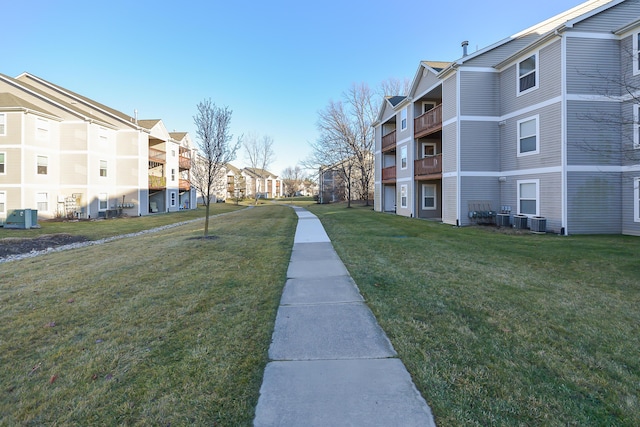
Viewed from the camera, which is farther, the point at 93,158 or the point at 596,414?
the point at 93,158

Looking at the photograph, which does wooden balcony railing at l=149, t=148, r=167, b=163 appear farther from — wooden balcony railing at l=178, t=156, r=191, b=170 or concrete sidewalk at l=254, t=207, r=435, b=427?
concrete sidewalk at l=254, t=207, r=435, b=427

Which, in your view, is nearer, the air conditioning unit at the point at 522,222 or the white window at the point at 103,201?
the air conditioning unit at the point at 522,222

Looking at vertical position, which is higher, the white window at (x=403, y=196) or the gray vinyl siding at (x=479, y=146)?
the gray vinyl siding at (x=479, y=146)

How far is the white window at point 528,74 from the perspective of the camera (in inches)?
540

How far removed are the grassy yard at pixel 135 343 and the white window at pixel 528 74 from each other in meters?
14.2

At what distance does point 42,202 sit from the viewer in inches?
845

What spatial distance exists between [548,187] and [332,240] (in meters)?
9.54

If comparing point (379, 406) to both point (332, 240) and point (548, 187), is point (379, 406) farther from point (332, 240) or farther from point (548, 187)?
point (548, 187)

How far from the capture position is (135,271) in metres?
6.63

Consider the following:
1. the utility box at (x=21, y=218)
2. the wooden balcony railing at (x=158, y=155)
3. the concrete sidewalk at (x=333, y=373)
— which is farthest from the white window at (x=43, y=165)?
the concrete sidewalk at (x=333, y=373)

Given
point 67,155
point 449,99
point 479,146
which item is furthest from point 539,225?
point 67,155

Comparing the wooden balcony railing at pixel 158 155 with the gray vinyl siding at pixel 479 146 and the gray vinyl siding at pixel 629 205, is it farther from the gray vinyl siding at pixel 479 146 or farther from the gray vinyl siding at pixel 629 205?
the gray vinyl siding at pixel 629 205

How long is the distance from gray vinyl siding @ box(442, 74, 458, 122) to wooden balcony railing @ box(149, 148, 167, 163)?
84.8ft

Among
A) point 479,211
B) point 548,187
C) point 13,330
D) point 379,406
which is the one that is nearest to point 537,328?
point 379,406
